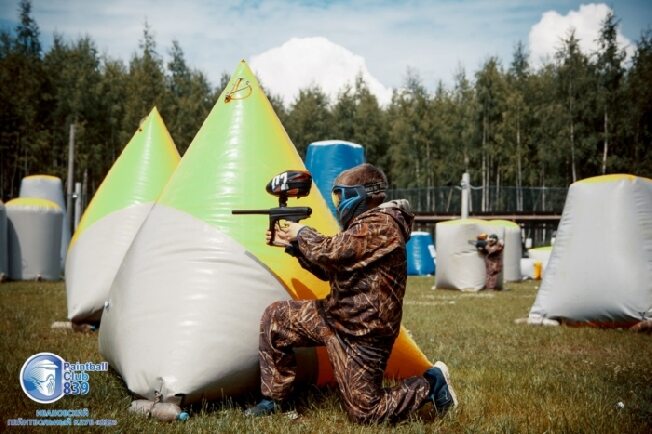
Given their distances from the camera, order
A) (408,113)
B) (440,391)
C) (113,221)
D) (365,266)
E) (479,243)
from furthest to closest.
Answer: (408,113), (479,243), (113,221), (440,391), (365,266)

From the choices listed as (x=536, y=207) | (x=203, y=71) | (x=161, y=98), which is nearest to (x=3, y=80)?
(x=161, y=98)

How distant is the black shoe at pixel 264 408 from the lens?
131 inches

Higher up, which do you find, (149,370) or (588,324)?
(149,370)

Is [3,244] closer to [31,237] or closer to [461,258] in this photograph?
[31,237]

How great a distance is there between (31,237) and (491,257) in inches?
422

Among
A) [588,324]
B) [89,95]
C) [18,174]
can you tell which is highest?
[89,95]

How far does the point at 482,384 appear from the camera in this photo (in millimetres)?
4410

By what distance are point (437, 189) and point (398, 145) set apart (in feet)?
25.6

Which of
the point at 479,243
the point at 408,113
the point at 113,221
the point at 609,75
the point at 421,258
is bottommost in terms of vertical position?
the point at 421,258

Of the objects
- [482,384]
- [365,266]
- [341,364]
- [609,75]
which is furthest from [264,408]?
[609,75]

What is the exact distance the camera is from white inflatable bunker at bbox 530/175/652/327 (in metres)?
7.36

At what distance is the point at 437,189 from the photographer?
35.6m

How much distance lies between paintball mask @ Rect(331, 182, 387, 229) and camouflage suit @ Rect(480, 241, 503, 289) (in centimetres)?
1197

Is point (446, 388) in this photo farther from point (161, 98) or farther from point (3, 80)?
Answer: point (161, 98)
